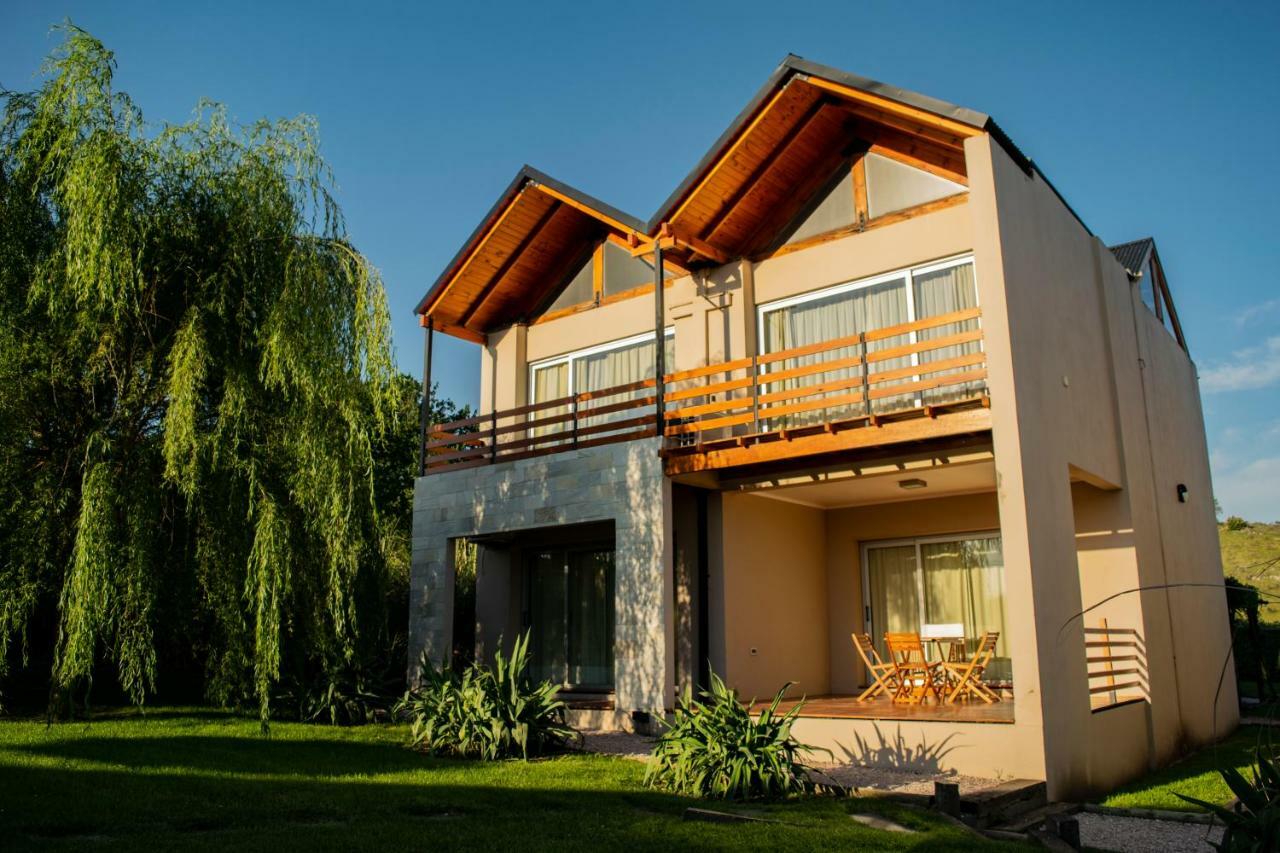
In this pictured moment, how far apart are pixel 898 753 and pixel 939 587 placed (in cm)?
429

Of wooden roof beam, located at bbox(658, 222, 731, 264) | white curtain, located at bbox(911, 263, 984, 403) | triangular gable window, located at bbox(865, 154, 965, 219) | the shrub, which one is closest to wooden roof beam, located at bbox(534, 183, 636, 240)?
wooden roof beam, located at bbox(658, 222, 731, 264)

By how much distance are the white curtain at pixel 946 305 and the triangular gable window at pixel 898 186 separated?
0.97 metres

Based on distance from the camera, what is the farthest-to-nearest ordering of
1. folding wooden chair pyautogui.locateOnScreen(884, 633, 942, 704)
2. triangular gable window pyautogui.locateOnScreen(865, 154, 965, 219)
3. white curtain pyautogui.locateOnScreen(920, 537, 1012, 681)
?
white curtain pyautogui.locateOnScreen(920, 537, 1012, 681), triangular gable window pyautogui.locateOnScreen(865, 154, 965, 219), folding wooden chair pyautogui.locateOnScreen(884, 633, 942, 704)

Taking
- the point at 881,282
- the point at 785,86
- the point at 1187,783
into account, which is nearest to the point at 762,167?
the point at 785,86

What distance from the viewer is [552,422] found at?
13.1 meters

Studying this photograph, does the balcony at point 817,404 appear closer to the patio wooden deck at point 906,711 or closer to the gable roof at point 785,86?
the gable roof at point 785,86

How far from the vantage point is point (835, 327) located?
1227 centimetres

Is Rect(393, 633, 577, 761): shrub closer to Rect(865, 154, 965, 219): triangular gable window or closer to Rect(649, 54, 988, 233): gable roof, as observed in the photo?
Rect(649, 54, 988, 233): gable roof

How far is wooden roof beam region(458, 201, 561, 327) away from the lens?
14633 millimetres

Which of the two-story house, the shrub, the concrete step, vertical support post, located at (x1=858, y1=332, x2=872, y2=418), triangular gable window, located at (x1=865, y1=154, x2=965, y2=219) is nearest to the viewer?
the concrete step

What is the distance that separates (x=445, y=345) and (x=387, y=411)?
5743mm

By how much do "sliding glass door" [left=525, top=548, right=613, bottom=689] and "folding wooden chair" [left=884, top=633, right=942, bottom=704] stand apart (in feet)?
14.6

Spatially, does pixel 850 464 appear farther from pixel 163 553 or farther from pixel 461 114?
pixel 461 114

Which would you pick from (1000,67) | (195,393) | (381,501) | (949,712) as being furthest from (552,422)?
(381,501)
